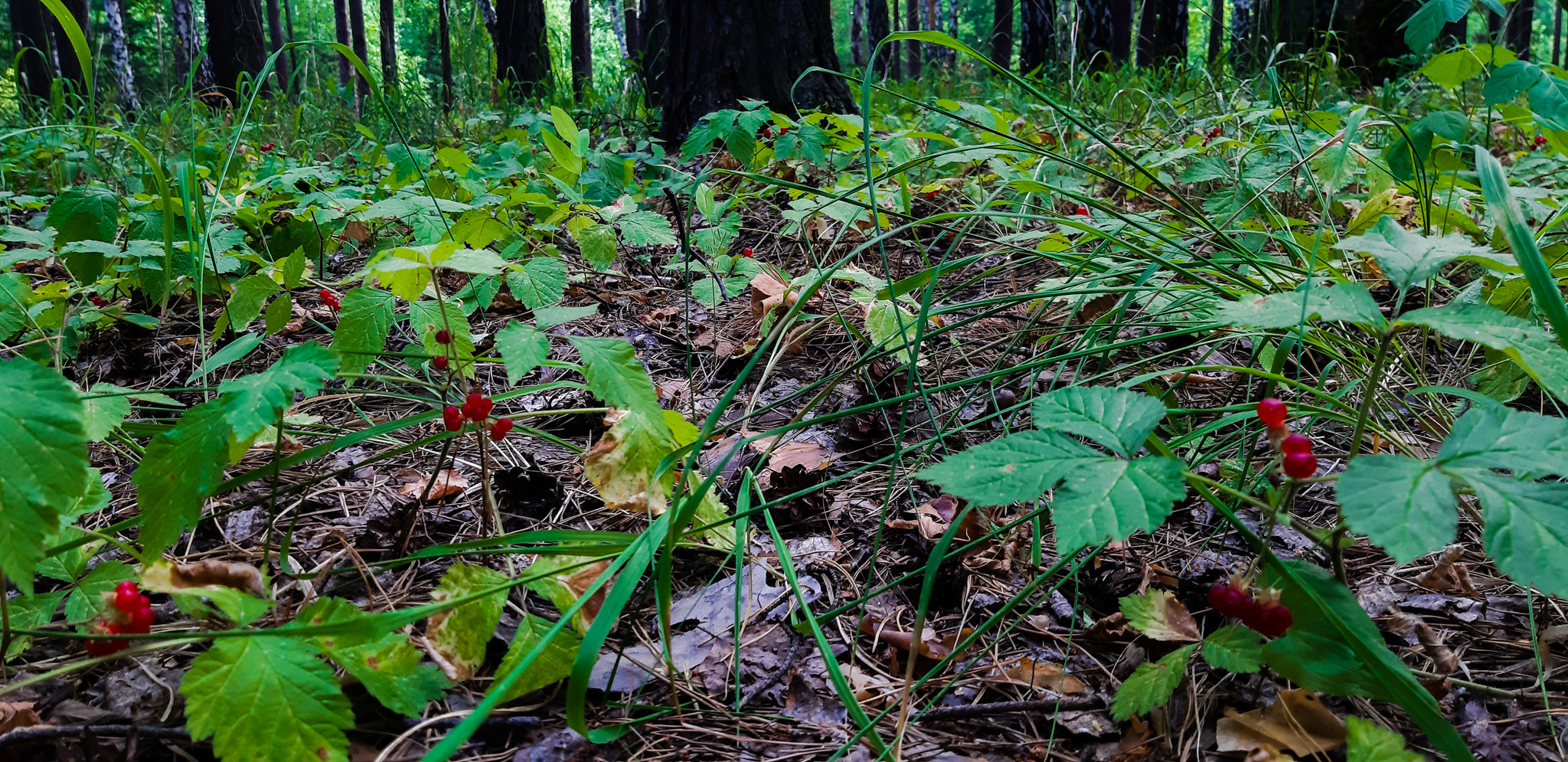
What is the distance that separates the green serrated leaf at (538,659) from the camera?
864 millimetres

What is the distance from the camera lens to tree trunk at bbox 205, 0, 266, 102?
769cm

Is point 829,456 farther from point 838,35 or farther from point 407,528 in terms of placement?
point 838,35

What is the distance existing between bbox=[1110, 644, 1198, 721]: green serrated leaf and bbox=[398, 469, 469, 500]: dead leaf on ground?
0.99 meters

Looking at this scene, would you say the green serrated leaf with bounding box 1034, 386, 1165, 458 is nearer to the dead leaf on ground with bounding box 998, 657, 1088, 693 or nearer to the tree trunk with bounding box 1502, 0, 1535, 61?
the dead leaf on ground with bounding box 998, 657, 1088, 693

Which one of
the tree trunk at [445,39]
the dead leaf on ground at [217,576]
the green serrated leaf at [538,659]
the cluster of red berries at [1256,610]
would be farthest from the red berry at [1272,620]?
the tree trunk at [445,39]

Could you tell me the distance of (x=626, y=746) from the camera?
856 mm

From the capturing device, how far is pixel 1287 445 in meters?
0.73

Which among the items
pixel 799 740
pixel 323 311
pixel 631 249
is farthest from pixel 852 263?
pixel 799 740

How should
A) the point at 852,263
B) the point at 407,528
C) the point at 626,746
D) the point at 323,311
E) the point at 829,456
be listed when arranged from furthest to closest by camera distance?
the point at 852,263
the point at 323,311
the point at 829,456
the point at 407,528
the point at 626,746

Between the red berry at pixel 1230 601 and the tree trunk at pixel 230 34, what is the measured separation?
29.8 ft

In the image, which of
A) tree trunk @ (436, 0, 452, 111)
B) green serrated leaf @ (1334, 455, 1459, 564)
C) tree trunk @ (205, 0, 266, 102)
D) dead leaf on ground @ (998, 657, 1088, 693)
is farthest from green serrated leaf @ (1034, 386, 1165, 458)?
tree trunk @ (205, 0, 266, 102)

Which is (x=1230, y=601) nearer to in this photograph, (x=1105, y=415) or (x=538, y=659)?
(x=1105, y=415)

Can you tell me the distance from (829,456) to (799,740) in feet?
2.11

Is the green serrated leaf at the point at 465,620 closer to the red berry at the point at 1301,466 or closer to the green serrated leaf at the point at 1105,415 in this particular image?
the green serrated leaf at the point at 1105,415
